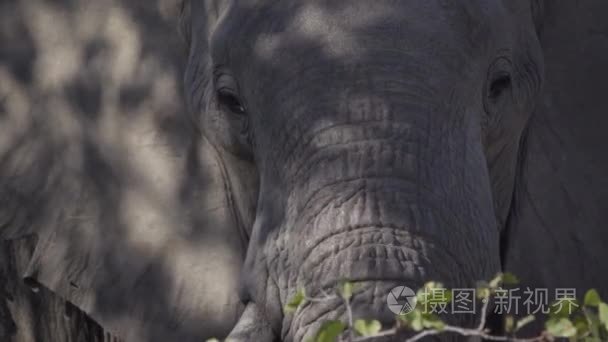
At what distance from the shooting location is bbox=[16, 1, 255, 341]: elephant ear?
3.95 m

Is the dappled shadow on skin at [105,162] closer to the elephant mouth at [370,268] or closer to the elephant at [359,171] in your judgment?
the elephant at [359,171]

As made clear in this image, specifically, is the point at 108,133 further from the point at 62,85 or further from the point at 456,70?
the point at 456,70

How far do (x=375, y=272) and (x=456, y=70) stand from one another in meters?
0.50

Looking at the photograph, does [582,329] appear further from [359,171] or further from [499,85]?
[499,85]

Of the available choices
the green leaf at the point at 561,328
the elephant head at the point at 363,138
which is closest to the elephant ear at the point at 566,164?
the elephant head at the point at 363,138

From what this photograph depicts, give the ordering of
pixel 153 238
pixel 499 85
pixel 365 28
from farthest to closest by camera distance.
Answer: pixel 153 238
pixel 499 85
pixel 365 28

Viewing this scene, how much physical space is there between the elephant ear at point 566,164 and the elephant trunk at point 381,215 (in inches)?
19.2

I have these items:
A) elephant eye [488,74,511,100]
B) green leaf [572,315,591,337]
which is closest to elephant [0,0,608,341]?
elephant eye [488,74,511,100]

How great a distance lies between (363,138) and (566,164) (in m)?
0.82

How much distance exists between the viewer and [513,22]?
150 inches

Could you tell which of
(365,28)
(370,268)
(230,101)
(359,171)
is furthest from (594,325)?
(230,101)

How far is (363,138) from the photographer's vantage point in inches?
134

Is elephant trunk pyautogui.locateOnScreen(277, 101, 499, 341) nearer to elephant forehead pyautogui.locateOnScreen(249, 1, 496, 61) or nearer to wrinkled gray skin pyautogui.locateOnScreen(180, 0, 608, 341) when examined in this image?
wrinkled gray skin pyautogui.locateOnScreen(180, 0, 608, 341)

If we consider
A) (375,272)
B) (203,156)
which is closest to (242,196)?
(203,156)
